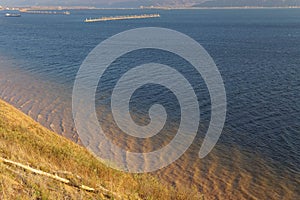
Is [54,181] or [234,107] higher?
[54,181]

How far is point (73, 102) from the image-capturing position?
2877cm

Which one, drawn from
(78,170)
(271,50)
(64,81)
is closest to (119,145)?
(78,170)

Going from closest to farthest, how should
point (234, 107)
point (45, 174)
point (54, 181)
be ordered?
point (54, 181)
point (45, 174)
point (234, 107)

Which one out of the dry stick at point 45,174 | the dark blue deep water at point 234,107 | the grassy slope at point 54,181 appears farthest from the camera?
the dark blue deep water at point 234,107

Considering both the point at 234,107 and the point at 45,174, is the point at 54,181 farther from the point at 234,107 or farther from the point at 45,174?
the point at 234,107

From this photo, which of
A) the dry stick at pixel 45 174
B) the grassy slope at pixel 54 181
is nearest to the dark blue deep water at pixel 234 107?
the grassy slope at pixel 54 181

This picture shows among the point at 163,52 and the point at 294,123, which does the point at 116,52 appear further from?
the point at 294,123

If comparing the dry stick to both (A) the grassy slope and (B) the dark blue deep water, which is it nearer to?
(A) the grassy slope

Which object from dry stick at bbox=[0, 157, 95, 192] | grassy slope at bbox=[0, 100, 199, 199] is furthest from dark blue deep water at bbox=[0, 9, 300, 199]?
dry stick at bbox=[0, 157, 95, 192]

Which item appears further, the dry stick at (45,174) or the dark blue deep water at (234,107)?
the dark blue deep water at (234,107)

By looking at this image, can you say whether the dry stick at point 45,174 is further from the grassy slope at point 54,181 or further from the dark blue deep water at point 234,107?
the dark blue deep water at point 234,107

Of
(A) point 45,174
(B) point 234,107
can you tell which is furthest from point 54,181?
(B) point 234,107

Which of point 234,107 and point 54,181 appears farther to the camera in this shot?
point 234,107

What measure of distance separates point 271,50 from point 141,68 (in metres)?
29.8
